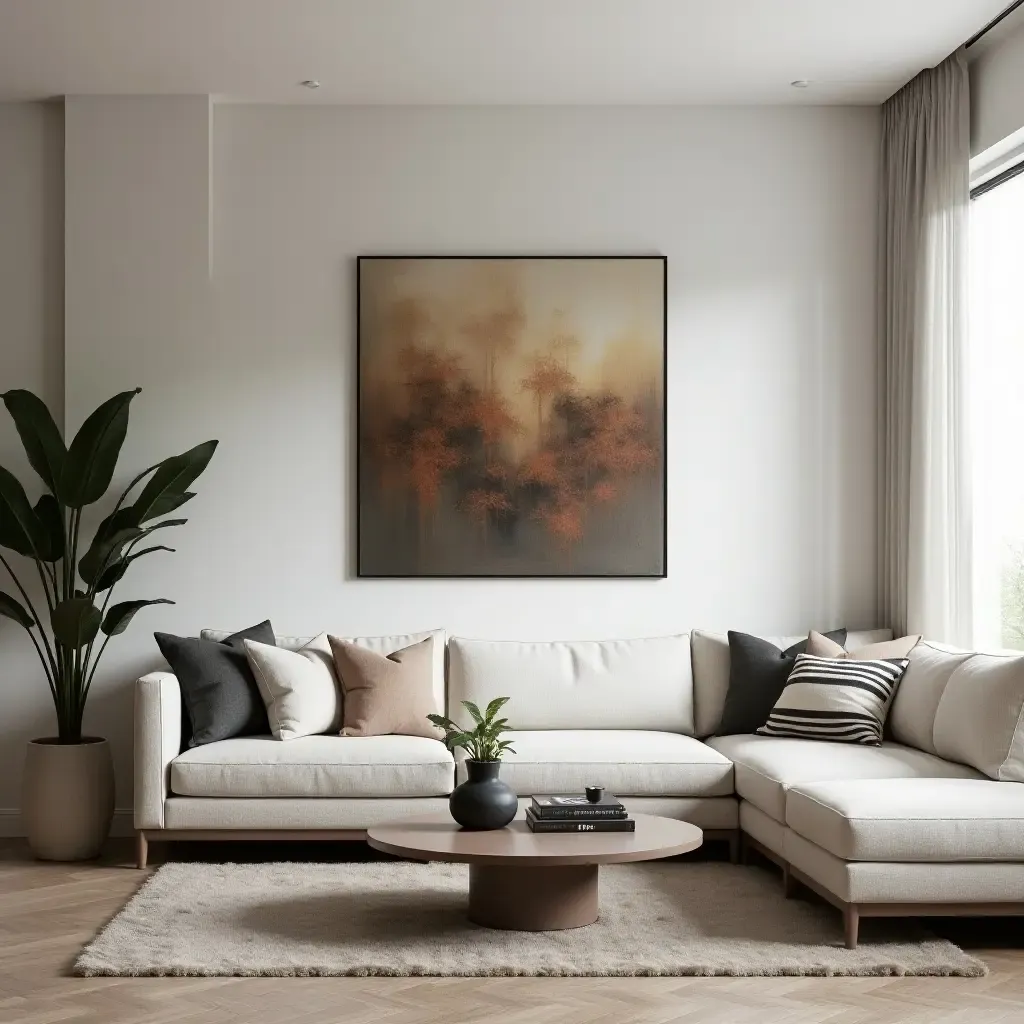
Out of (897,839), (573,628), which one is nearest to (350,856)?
(573,628)

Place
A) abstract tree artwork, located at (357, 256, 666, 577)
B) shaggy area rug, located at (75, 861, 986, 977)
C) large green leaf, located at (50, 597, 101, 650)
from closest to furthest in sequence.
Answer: shaggy area rug, located at (75, 861, 986, 977) < large green leaf, located at (50, 597, 101, 650) < abstract tree artwork, located at (357, 256, 666, 577)

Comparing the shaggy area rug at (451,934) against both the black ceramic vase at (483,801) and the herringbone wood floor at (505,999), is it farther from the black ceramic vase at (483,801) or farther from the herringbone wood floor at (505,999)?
the black ceramic vase at (483,801)

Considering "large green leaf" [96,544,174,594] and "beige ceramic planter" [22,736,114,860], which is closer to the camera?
"beige ceramic planter" [22,736,114,860]

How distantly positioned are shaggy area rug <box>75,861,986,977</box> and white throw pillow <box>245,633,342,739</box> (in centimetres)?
60

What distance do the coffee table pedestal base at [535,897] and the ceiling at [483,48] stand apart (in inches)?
117

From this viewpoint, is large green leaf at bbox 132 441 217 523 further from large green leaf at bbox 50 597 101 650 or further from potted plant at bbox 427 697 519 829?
potted plant at bbox 427 697 519 829

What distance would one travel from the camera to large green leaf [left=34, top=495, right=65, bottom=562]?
17.1ft

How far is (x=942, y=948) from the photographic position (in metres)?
3.73

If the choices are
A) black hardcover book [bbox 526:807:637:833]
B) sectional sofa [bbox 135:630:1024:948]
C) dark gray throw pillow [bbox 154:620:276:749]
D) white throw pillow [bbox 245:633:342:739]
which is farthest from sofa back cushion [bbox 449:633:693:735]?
black hardcover book [bbox 526:807:637:833]

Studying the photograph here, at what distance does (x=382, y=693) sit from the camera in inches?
203

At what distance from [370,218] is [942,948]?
12.4ft

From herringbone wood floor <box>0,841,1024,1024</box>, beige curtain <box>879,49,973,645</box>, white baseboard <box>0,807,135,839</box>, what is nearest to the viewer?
herringbone wood floor <box>0,841,1024,1024</box>

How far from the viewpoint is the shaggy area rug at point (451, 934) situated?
11.7ft

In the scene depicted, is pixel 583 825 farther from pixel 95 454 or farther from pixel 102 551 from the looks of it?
pixel 95 454
